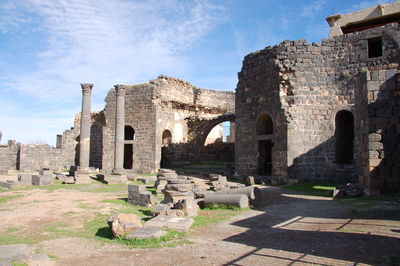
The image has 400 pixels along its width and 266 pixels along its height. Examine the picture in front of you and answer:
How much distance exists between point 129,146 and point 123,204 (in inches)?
696

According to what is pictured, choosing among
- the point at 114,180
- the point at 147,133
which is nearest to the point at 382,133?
the point at 114,180

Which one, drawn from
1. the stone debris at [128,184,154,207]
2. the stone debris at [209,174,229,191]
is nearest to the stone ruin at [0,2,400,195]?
the stone debris at [209,174,229,191]

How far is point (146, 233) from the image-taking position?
7215 mm

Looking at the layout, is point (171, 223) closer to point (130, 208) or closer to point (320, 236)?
point (320, 236)

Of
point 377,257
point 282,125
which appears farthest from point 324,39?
point 377,257

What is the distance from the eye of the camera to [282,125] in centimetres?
1628

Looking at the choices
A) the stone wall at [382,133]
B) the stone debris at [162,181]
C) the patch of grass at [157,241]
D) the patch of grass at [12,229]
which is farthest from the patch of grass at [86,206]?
the stone wall at [382,133]

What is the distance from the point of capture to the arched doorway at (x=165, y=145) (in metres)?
26.2

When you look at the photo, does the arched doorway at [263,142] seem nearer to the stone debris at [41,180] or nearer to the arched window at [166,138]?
the arched window at [166,138]

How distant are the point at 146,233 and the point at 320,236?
352 cm

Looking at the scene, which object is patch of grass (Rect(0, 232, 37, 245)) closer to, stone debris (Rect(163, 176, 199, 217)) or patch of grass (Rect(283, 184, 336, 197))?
stone debris (Rect(163, 176, 199, 217))

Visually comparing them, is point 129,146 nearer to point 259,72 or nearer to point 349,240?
point 259,72

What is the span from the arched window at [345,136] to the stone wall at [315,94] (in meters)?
0.65

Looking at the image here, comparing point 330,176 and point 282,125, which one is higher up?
point 282,125
